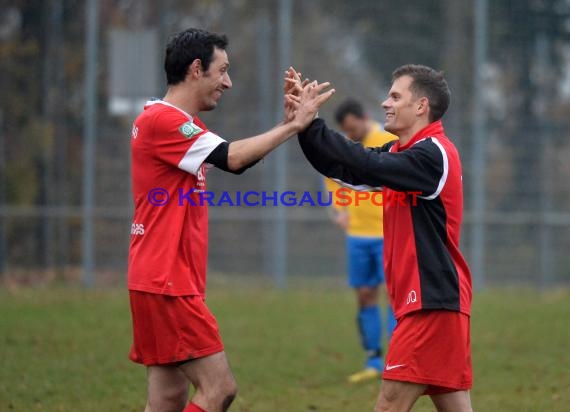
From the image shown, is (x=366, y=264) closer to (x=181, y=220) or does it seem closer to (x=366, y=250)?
(x=366, y=250)

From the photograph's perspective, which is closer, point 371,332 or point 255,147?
point 255,147

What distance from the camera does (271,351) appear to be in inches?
405

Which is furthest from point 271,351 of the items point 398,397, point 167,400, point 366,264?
point 398,397

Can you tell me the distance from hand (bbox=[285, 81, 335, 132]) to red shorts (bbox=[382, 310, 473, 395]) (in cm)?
106

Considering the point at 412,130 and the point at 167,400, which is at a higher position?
the point at 412,130

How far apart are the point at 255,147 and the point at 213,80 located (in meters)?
0.51

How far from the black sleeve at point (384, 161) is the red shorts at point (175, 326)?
97 centimetres

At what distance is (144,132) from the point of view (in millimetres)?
5145

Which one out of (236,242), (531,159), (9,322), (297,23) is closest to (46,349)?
(9,322)

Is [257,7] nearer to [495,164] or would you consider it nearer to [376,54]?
[376,54]

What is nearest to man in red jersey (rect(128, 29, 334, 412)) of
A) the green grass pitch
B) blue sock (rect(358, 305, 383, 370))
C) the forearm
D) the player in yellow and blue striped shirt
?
the forearm

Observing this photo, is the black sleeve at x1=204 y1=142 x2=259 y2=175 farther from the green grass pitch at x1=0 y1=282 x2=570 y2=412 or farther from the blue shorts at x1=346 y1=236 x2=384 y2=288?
the blue shorts at x1=346 y1=236 x2=384 y2=288

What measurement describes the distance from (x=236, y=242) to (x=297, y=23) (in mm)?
3560

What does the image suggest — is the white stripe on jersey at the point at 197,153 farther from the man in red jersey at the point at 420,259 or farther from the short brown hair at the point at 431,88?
the short brown hair at the point at 431,88
